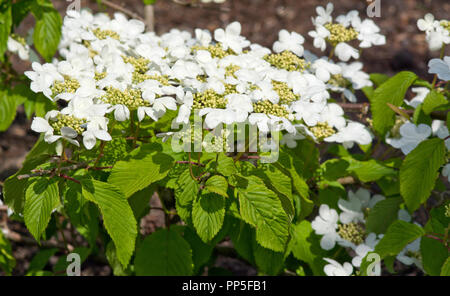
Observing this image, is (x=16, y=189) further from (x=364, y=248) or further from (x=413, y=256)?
(x=413, y=256)

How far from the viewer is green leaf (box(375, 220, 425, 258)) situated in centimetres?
131

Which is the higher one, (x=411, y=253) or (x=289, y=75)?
(x=289, y=75)

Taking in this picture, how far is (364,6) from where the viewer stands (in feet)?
13.6

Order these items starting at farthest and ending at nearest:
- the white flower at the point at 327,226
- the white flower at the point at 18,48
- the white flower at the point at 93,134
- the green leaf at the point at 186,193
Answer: the white flower at the point at 18,48, the white flower at the point at 327,226, the green leaf at the point at 186,193, the white flower at the point at 93,134

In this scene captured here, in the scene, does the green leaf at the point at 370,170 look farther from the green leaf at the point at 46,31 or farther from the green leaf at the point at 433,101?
the green leaf at the point at 46,31

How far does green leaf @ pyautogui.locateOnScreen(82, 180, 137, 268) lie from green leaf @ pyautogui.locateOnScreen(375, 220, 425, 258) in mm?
684

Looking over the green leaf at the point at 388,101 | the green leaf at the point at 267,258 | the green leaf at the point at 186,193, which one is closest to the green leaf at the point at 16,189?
the green leaf at the point at 186,193

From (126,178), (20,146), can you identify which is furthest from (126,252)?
(20,146)

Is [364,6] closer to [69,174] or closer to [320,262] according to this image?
[320,262]

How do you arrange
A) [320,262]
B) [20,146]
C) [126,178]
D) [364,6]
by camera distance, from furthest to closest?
1. [364,6]
2. [20,146]
3. [320,262]
4. [126,178]

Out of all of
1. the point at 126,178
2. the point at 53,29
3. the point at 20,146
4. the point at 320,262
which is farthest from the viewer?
the point at 20,146

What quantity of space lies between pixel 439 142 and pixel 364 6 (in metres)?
3.12

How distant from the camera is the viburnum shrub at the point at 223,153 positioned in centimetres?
111

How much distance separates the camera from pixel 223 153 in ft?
3.84
